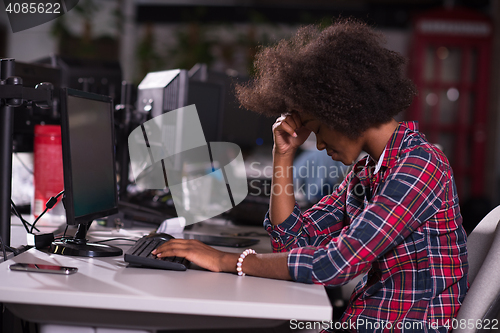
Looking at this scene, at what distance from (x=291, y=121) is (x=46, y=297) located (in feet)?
2.33

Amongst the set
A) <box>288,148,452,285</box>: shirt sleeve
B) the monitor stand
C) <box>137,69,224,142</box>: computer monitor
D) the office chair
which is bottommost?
the office chair

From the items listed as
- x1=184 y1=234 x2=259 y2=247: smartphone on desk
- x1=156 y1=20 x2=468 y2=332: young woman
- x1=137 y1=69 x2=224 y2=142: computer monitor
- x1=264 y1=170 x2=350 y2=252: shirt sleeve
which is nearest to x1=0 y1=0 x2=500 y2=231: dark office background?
x1=137 y1=69 x2=224 y2=142: computer monitor

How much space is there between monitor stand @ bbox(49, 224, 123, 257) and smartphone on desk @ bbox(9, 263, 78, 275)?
0.48 feet

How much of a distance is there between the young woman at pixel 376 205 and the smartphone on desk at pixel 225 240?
0.33m

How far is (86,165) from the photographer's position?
118 cm

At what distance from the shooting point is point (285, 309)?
0.79 metres

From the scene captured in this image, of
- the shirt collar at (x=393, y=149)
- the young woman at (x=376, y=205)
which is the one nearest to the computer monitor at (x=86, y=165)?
the young woman at (x=376, y=205)

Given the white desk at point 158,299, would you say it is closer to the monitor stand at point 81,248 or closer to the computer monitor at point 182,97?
the monitor stand at point 81,248

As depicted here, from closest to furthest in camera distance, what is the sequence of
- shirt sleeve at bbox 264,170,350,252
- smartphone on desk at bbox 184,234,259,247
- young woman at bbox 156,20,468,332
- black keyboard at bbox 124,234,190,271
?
young woman at bbox 156,20,468,332, black keyboard at bbox 124,234,190,271, shirt sleeve at bbox 264,170,350,252, smartphone on desk at bbox 184,234,259,247

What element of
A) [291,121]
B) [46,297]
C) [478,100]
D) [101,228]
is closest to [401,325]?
[291,121]

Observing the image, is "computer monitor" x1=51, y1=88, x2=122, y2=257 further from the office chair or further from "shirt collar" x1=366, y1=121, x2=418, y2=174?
the office chair

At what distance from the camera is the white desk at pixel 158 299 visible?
2.60 ft

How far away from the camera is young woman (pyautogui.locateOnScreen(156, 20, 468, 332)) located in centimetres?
90

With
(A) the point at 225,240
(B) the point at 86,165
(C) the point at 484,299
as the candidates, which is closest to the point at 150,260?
(B) the point at 86,165
